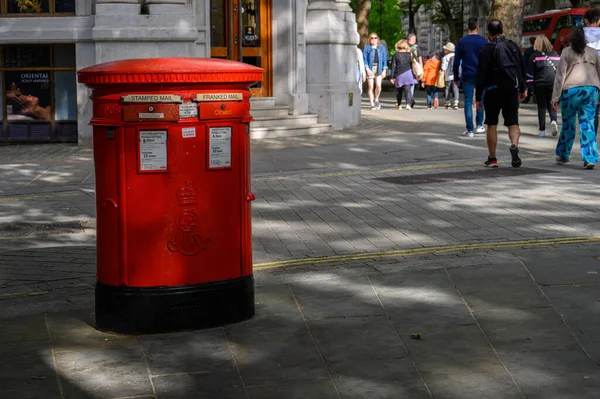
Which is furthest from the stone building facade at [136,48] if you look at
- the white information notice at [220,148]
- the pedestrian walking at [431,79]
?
the white information notice at [220,148]

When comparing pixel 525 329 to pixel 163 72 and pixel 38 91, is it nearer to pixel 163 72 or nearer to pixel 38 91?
pixel 163 72

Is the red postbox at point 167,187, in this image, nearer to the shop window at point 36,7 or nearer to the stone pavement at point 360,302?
the stone pavement at point 360,302

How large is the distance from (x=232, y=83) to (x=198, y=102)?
0.22 metres

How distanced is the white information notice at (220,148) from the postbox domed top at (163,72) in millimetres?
276

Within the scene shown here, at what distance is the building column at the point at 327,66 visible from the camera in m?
21.2

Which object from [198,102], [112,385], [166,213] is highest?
[198,102]

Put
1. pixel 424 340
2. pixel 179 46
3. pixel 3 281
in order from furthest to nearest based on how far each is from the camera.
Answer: pixel 179 46 < pixel 3 281 < pixel 424 340

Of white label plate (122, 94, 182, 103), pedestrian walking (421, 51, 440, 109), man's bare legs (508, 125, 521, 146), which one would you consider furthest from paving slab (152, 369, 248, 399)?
pedestrian walking (421, 51, 440, 109)

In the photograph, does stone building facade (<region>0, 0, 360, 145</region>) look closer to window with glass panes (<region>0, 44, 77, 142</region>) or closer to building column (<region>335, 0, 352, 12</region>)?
window with glass panes (<region>0, 44, 77, 142</region>)

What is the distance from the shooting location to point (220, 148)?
20.3 ft

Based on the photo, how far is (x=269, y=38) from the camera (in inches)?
829

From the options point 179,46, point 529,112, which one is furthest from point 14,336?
point 529,112

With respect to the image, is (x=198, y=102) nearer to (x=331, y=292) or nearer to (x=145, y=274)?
(x=145, y=274)

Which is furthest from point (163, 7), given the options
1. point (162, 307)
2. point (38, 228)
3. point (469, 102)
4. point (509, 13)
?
point (162, 307)
